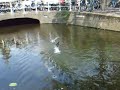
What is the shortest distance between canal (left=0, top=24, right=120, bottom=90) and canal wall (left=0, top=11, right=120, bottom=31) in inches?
37.0

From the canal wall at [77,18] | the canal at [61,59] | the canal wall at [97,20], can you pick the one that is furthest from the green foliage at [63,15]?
the canal at [61,59]

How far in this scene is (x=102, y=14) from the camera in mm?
31828

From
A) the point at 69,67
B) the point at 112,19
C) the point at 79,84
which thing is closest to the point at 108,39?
the point at 112,19

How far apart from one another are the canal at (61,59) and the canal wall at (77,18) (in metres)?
0.94

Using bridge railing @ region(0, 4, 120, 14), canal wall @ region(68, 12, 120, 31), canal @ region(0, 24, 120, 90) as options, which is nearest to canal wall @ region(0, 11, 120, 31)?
canal wall @ region(68, 12, 120, 31)

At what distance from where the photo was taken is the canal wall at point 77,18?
3081cm

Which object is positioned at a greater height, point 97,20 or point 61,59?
point 97,20

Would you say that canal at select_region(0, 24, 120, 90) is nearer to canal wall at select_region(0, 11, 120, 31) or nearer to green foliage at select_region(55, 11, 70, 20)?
canal wall at select_region(0, 11, 120, 31)

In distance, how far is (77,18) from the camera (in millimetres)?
35094

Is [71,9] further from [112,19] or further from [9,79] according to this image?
[9,79]

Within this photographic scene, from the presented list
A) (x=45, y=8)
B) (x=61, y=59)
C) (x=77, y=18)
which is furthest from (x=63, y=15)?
(x=61, y=59)

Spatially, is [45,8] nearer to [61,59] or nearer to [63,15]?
[63,15]

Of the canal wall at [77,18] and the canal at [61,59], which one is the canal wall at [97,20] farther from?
the canal at [61,59]

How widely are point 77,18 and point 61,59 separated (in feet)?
46.0
